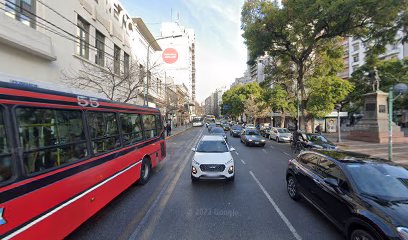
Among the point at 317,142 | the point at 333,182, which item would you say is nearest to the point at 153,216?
the point at 333,182

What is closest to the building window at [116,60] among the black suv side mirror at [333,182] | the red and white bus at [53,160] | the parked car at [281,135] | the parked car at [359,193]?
the red and white bus at [53,160]

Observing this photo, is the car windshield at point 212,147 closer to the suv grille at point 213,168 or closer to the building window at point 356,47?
the suv grille at point 213,168

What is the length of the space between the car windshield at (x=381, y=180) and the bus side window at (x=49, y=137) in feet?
17.2

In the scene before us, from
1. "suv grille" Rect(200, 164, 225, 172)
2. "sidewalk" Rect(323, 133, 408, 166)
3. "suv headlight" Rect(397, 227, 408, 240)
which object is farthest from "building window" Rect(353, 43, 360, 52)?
"suv headlight" Rect(397, 227, 408, 240)

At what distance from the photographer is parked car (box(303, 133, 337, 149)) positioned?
45.1 ft

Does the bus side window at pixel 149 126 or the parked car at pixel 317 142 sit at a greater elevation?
the bus side window at pixel 149 126

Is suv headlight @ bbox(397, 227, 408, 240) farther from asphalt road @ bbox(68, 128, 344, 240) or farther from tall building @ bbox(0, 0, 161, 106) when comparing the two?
tall building @ bbox(0, 0, 161, 106)

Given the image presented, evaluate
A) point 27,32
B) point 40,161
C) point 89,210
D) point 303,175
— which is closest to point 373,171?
point 303,175

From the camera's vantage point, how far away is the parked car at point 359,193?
10.9ft

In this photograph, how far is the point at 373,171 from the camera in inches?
175

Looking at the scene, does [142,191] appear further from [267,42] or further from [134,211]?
[267,42]

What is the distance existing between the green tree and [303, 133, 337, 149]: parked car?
7.14m

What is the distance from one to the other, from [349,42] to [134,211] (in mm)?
64005

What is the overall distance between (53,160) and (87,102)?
5.25ft
